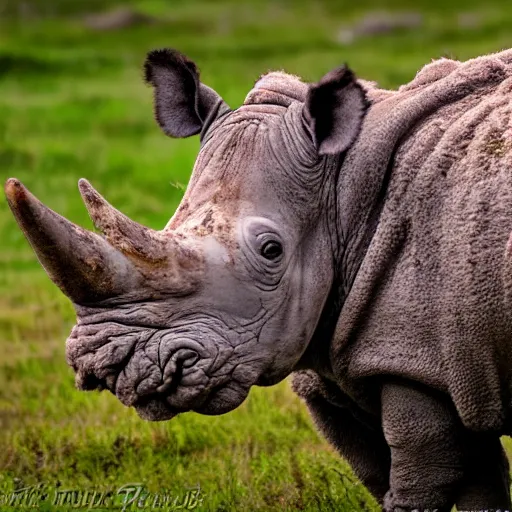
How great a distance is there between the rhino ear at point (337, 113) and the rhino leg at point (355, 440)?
3.86ft

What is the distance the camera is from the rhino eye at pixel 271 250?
5.18 m

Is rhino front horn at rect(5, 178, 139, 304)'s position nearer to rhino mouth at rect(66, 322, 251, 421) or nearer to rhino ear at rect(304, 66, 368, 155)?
rhino mouth at rect(66, 322, 251, 421)

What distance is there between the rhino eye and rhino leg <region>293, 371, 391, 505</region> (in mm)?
977

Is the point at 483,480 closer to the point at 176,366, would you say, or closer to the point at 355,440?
the point at 355,440

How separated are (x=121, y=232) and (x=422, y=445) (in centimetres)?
153

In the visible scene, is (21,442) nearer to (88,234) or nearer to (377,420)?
(377,420)

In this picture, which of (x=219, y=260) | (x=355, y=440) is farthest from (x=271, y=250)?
(x=355, y=440)

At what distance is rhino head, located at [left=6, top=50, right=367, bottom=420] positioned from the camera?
4.87 metres

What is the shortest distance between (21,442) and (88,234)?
3435 millimetres

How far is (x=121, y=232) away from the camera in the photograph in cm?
487

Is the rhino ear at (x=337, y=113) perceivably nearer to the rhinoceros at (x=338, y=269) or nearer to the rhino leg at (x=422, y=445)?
the rhinoceros at (x=338, y=269)

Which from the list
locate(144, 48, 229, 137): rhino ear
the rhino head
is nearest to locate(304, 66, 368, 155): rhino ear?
the rhino head

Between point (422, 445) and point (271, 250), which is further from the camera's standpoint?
point (422, 445)

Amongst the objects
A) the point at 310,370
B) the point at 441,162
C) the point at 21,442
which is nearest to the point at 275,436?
the point at 21,442
